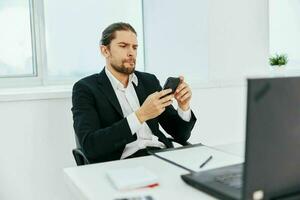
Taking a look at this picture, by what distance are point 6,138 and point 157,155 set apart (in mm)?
1188

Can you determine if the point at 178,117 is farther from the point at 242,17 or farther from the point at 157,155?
the point at 242,17

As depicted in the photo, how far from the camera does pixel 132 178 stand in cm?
124

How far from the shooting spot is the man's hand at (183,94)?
1922 mm

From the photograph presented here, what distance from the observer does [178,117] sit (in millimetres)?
2133

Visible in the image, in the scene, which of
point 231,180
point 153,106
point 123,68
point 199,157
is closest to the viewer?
point 231,180

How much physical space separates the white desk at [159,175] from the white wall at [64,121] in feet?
1.98

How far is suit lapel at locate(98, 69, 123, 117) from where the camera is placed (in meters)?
2.05

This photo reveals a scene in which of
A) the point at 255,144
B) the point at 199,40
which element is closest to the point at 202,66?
the point at 199,40

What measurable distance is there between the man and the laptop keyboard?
657mm

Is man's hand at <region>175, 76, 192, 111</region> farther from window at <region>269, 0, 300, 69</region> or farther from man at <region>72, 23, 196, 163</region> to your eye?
window at <region>269, 0, 300, 69</region>

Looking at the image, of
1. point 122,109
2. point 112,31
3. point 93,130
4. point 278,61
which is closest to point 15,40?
point 112,31

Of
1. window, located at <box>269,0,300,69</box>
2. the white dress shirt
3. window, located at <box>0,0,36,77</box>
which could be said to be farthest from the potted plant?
window, located at <box>0,0,36,77</box>

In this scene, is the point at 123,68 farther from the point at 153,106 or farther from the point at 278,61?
the point at 278,61

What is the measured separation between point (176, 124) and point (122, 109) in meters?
0.31
